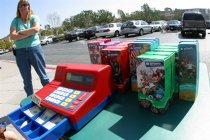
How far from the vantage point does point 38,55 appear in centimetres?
260

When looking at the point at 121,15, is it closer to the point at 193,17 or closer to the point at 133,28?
the point at 133,28

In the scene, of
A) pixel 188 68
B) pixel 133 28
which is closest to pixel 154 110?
pixel 188 68

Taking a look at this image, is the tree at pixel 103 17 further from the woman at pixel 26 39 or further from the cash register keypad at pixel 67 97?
the cash register keypad at pixel 67 97

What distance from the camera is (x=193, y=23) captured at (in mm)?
14703

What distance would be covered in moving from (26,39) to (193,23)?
1402 cm

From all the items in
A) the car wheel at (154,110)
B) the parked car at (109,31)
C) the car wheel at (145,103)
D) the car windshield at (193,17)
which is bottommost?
the parked car at (109,31)

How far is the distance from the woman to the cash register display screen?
116 cm

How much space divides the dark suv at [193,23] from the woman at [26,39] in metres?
13.7

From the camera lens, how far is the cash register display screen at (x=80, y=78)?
1374mm

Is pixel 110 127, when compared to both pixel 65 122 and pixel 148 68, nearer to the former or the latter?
pixel 65 122

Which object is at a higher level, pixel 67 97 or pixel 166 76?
pixel 166 76

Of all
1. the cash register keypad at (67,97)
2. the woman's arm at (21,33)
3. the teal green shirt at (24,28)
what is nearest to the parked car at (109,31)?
the teal green shirt at (24,28)

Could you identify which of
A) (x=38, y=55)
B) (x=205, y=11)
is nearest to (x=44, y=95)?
(x=38, y=55)

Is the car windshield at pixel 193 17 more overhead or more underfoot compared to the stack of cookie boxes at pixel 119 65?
more overhead
